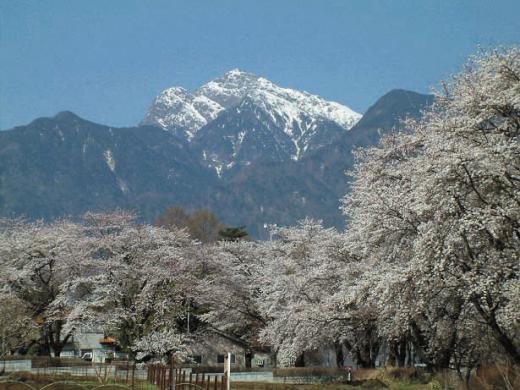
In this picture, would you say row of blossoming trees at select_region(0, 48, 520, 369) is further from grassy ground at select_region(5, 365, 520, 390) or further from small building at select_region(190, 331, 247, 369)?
grassy ground at select_region(5, 365, 520, 390)

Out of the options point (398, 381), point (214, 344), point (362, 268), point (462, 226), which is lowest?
point (398, 381)

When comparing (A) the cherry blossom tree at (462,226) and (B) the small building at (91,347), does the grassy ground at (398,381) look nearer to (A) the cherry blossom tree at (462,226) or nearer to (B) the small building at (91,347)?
(A) the cherry blossom tree at (462,226)

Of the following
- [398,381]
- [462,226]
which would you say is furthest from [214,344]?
[462,226]

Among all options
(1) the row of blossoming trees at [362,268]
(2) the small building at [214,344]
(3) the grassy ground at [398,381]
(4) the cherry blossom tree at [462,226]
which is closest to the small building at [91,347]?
(2) the small building at [214,344]

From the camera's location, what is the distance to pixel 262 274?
50.7 metres

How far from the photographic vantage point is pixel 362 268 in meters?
33.4

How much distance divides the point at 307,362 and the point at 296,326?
2773 centimetres

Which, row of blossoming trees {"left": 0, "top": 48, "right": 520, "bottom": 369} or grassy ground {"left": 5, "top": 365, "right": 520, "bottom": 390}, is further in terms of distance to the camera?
row of blossoming trees {"left": 0, "top": 48, "right": 520, "bottom": 369}

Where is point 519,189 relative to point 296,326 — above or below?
above

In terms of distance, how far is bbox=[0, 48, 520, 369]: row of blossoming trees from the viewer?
70.5ft

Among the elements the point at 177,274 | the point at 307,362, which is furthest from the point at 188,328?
the point at 307,362

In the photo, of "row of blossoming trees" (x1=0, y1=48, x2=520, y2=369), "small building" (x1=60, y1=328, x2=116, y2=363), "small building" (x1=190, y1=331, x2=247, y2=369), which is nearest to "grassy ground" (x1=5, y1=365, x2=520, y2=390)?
"row of blossoming trees" (x1=0, y1=48, x2=520, y2=369)

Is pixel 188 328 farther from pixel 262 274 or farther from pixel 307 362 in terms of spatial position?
pixel 307 362

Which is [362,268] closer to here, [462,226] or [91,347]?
[462,226]
